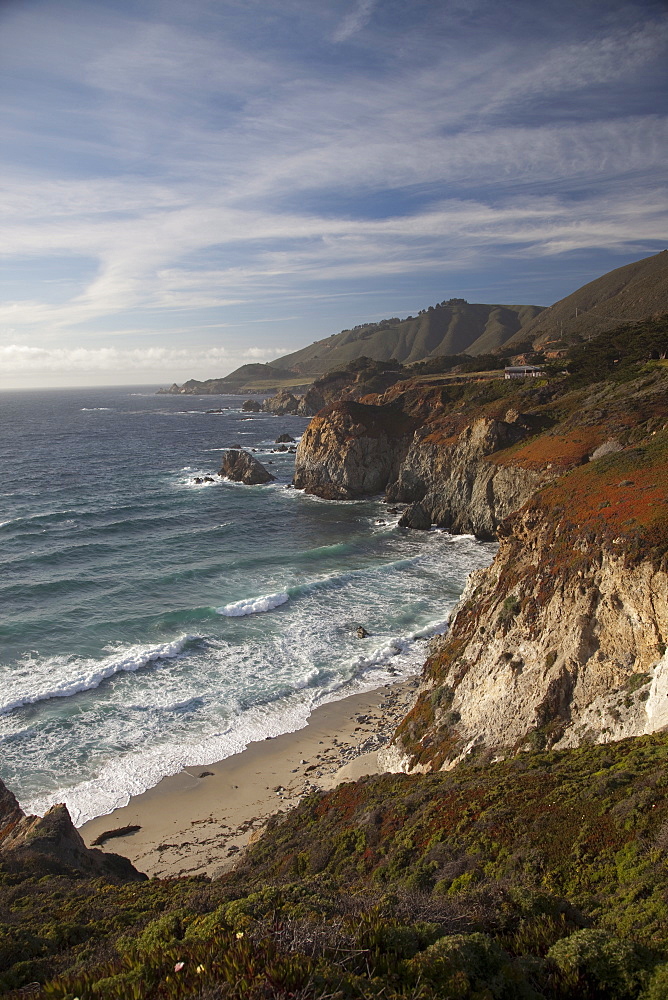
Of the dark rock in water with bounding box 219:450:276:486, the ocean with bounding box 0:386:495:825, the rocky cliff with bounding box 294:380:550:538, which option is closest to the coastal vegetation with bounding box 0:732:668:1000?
the ocean with bounding box 0:386:495:825

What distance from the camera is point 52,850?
1250 centimetres

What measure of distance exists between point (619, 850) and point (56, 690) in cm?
2367

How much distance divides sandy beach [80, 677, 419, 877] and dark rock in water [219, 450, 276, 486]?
45829 millimetres

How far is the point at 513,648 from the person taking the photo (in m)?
17.7

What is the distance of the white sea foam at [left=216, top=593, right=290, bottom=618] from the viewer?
32.4 m

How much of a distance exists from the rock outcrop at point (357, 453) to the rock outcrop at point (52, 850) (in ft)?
156

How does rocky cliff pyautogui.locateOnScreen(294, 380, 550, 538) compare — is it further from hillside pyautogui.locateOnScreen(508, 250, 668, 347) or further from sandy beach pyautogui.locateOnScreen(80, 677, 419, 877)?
hillside pyautogui.locateOnScreen(508, 250, 668, 347)

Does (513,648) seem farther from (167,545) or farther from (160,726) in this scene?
(167,545)

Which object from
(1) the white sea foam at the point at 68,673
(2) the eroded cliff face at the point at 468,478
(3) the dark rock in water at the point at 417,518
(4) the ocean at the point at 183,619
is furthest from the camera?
(3) the dark rock in water at the point at 417,518

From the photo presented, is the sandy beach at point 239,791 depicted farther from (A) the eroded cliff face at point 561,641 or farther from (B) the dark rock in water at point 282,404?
(B) the dark rock in water at point 282,404

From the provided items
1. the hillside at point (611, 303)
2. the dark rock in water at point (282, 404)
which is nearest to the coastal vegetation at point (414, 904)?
the hillside at point (611, 303)

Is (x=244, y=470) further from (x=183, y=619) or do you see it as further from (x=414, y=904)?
(x=414, y=904)

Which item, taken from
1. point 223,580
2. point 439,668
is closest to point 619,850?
point 439,668

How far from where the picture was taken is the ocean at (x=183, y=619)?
2161 centimetres
